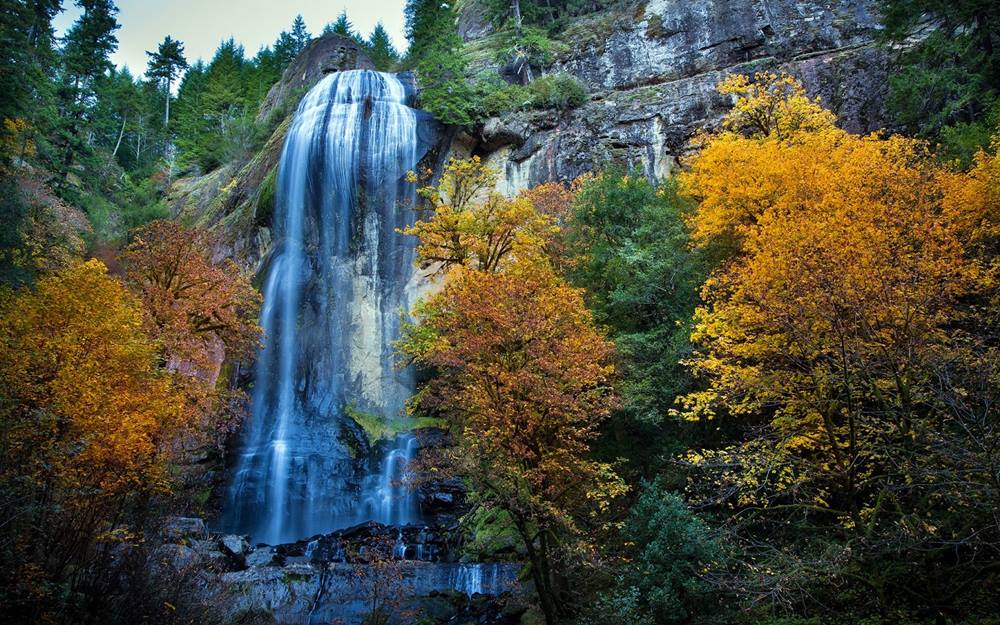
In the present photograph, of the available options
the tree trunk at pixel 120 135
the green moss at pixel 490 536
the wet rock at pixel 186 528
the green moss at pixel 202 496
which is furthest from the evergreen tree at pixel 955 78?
the tree trunk at pixel 120 135

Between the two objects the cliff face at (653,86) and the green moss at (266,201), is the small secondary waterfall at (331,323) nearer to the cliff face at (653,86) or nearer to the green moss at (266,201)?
the green moss at (266,201)

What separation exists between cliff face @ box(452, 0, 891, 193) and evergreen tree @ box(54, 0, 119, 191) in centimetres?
2004

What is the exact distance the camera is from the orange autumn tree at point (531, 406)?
37.6 feet

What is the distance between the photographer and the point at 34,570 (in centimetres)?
780

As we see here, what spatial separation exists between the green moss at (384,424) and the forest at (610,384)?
0.22 m

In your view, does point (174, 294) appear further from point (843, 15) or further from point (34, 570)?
point (843, 15)

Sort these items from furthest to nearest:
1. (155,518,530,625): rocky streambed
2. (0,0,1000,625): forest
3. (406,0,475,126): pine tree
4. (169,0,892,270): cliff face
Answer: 1. (406,0,475,126): pine tree
2. (169,0,892,270): cliff face
3. (155,518,530,625): rocky streambed
4. (0,0,1000,625): forest

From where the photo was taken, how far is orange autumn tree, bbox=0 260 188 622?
818 centimetres

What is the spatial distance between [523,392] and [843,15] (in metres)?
30.0

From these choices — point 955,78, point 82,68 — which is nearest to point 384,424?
point 955,78

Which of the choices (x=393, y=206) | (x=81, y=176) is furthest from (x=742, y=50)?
(x=81, y=176)

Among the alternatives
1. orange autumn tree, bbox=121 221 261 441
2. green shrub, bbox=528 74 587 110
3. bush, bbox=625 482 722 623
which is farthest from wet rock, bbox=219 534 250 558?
green shrub, bbox=528 74 587 110

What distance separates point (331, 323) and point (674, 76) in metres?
22.9

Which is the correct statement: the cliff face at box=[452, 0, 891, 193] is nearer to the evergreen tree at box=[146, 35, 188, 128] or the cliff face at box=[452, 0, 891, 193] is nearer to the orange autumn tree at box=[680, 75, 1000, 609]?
the orange autumn tree at box=[680, 75, 1000, 609]
